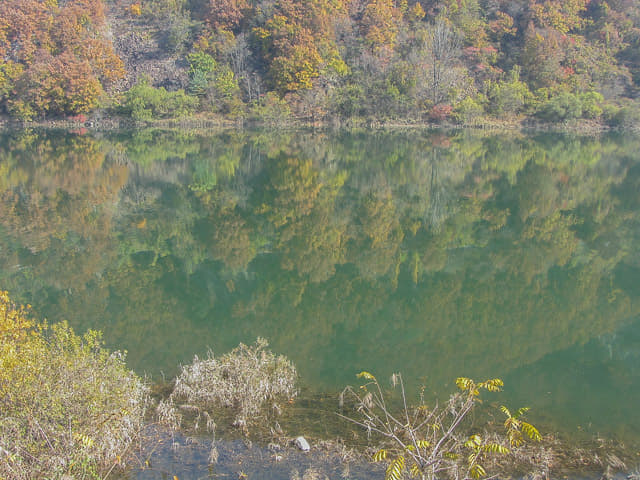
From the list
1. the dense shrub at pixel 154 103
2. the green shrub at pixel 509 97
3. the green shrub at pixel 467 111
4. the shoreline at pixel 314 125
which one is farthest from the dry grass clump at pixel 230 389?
the green shrub at pixel 509 97

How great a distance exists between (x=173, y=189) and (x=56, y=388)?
20496mm

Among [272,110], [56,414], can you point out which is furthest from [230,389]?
[272,110]

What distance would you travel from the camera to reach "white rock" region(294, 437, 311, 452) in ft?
21.7

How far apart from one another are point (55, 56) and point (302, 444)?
237 ft

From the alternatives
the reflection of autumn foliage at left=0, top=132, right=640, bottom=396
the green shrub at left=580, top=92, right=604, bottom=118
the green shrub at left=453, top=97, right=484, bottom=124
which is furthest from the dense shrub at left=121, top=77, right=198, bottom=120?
the green shrub at left=580, top=92, right=604, bottom=118

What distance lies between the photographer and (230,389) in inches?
304

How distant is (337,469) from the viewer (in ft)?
20.6

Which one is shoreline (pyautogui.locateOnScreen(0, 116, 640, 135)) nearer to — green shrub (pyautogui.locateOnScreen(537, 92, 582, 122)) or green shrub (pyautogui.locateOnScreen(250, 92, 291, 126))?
green shrub (pyautogui.locateOnScreen(250, 92, 291, 126))

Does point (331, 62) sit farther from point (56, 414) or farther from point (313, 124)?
point (56, 414)

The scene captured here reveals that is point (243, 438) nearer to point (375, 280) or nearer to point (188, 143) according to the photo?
point (375, 280)

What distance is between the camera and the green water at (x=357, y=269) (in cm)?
965

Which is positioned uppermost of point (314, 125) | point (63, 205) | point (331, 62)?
point (331, 62)

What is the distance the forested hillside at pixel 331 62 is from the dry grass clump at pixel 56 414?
200ft

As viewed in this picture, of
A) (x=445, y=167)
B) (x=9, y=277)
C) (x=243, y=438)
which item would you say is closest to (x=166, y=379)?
(x=243, y=438)
